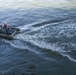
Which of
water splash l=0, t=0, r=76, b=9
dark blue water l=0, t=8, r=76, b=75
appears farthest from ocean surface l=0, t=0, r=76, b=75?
water splash l=0, t=0, r=76, b=9

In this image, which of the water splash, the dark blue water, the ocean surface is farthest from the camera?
the water splash

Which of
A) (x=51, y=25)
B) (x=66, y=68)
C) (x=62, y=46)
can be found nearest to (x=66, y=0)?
(x=51, y=25)

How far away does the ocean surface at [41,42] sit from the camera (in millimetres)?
22016

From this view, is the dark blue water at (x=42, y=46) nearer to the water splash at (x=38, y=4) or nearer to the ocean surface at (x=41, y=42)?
the ocean surface at (x=41, y=42)

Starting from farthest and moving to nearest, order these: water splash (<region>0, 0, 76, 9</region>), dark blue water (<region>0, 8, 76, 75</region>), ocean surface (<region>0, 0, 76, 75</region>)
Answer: water splash (<region>0, 0, 76, 9</region>) → ocean surface (<region>0, 0, 76, 75</region>) → dark blue water (<region>0, 8, 76, 75</region>)

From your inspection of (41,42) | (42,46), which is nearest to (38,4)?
(41,42)

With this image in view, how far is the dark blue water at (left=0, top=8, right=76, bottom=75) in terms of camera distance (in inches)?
862

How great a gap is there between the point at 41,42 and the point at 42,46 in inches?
43.3

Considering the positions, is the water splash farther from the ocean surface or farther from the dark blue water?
the dark blue water

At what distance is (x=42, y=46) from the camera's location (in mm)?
25531

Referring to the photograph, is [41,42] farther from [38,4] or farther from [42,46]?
[38,4]

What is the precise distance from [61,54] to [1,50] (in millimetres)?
8444

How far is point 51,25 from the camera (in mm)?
31203

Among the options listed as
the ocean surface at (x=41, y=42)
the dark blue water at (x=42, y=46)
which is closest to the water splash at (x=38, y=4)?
the ocean surface at (x=41, y=42)
